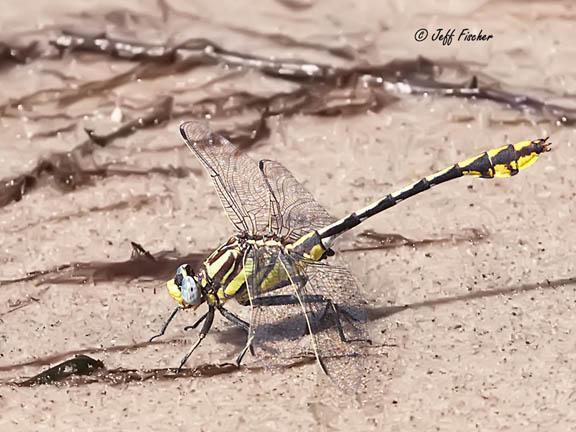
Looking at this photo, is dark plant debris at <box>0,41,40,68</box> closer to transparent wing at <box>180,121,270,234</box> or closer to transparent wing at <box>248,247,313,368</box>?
transparent wing at <box>180,121,270,234</box>

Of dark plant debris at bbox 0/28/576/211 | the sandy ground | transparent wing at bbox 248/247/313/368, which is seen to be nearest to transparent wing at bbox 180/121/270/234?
transparent wing at bbox 248/247/313/368

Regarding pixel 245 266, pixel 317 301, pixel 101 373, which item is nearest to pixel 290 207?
pixel 245 266

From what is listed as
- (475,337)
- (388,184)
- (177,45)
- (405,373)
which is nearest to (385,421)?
(405,373)

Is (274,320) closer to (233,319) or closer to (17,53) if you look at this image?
Result: (233,319)

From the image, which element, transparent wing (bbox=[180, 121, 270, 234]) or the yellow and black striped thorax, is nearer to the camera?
the yellow and black striped thorax

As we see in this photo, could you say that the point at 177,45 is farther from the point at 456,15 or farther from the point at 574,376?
the point at 574,376

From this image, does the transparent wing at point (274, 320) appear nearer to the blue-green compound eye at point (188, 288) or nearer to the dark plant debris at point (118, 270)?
the blue-green compound eye at point (188, 288)

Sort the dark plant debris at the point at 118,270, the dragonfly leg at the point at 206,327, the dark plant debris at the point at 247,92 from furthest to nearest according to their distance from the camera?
1. the dark plant debris at the point at 247,92
2. the dark plant debris at the point at 118,270
3. the dragonfly leg at the point at 206,327

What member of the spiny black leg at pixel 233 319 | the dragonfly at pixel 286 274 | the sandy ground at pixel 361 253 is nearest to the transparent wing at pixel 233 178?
the dragonfly at pixel 286 274
